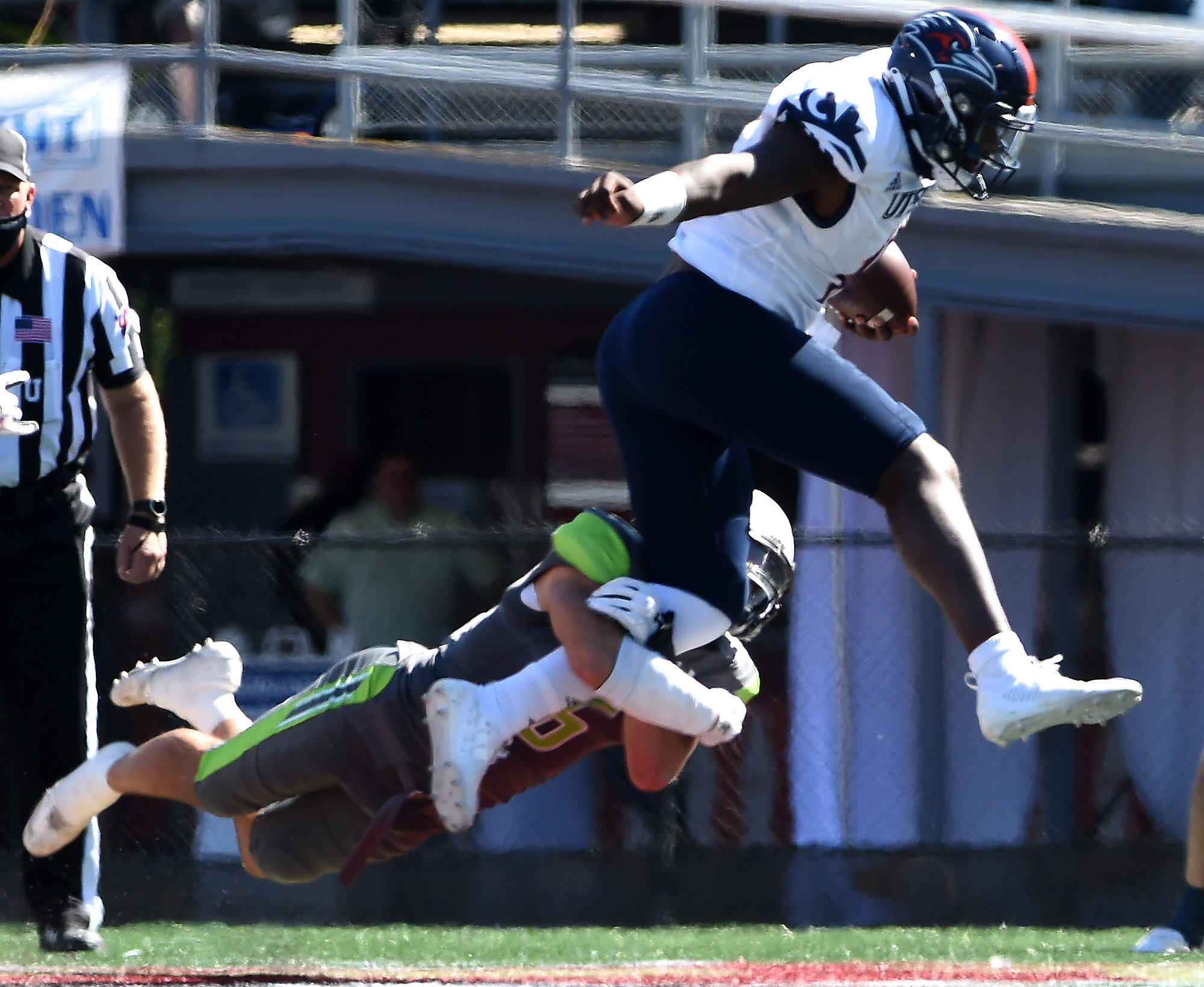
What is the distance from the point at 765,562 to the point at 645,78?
15.3 ft

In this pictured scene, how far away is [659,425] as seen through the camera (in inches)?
158

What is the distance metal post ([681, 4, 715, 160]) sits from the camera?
8117 millimetres

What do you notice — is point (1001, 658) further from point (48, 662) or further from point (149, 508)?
point (48, 662)

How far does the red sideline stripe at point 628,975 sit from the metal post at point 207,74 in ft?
13.9

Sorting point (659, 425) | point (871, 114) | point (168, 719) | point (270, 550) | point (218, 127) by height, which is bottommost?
point (168, 719)

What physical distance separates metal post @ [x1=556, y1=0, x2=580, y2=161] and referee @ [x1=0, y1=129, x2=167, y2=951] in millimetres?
3115

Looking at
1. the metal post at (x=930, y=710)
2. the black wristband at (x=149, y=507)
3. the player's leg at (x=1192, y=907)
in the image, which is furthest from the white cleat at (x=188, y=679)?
the metal post at (x=930, y=710)

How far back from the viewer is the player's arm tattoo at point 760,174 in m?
3.53

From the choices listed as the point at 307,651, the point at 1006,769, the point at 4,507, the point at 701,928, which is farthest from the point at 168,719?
the point at 1006,769

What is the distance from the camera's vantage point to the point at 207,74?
841 centimetres

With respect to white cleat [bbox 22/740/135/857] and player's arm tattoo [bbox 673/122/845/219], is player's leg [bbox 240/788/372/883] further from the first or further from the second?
player's arm tattoo [bbox 673/122/845/219]

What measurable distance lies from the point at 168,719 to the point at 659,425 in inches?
173

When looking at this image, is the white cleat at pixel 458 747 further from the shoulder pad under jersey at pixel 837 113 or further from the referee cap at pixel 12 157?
the referee cap at pixel 12 157

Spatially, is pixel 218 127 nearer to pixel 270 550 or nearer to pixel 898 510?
pixel 270 550
